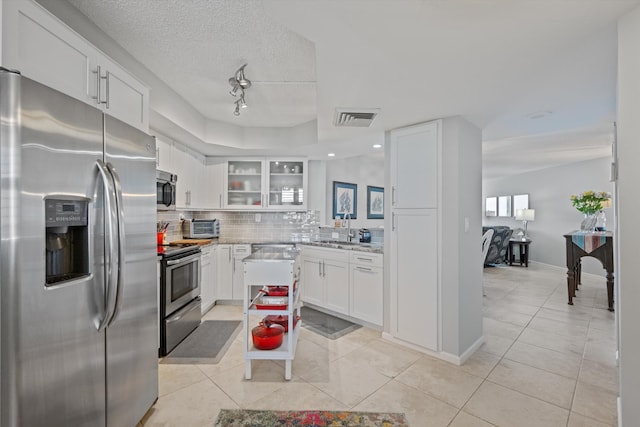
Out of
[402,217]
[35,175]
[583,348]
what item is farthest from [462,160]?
[35,175]

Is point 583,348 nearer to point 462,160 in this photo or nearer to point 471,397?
point 471,397

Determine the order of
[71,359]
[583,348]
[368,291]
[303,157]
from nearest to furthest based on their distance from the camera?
[71,359] → [583,348] → [368,291] → [303,157]

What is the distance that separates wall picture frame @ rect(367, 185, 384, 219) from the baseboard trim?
2627 millimetres

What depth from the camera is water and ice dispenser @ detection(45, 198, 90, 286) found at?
1222 millimetres

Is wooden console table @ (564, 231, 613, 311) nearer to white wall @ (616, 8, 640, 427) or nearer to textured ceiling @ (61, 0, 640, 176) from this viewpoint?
textured ceiling @ (61, 0, 640, 176)

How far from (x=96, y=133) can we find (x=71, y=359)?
3.32 feet

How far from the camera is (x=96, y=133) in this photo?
1420mm

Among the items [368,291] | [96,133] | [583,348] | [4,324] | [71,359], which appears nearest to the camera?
[4,324]

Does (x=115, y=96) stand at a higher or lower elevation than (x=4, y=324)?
higher

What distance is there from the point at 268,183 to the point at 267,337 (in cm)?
261

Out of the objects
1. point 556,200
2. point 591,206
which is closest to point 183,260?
Answer: point 591,206

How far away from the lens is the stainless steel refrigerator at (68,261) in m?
1.06

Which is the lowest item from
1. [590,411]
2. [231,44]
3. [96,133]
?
[590,411]

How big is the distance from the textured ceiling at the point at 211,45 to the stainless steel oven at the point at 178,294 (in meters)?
1.67
